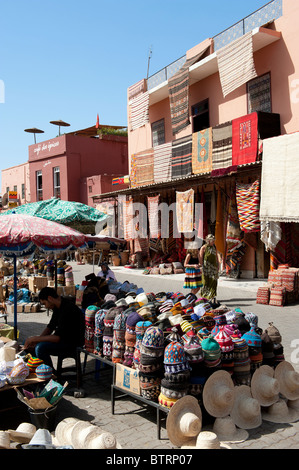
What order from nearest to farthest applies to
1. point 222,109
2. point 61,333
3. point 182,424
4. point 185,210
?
point 182,424 < point 61,333 < point 222,109 < point 185,210

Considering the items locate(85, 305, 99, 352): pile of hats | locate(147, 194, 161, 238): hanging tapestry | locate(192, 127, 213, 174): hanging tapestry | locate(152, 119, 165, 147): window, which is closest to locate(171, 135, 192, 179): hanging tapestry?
locate(192, 127, 213, 174): hanging tapestry

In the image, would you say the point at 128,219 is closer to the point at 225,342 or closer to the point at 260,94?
the point at 260,94

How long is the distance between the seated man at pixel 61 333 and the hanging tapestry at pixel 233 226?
28.3 feet

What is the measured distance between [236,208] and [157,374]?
9.76m

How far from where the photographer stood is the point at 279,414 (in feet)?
12.8

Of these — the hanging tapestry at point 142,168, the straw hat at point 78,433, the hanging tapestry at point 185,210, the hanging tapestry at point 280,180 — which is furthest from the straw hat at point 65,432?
the hanging tapestry at point 142,168

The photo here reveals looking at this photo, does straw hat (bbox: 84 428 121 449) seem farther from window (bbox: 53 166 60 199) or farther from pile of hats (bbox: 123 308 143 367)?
window (bbox: 53 166 60 199)

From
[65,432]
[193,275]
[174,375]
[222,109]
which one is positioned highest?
[222,109]

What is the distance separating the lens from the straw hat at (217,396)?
3.54m

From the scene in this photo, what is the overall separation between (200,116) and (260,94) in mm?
3281

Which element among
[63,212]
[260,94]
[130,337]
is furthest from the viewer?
[260,94]

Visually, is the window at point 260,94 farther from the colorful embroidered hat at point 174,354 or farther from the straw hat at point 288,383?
the colorful embroidered hat at point 174,354

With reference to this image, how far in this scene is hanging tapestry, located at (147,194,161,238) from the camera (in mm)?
16391

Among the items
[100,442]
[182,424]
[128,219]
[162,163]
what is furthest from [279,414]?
[128,219]
